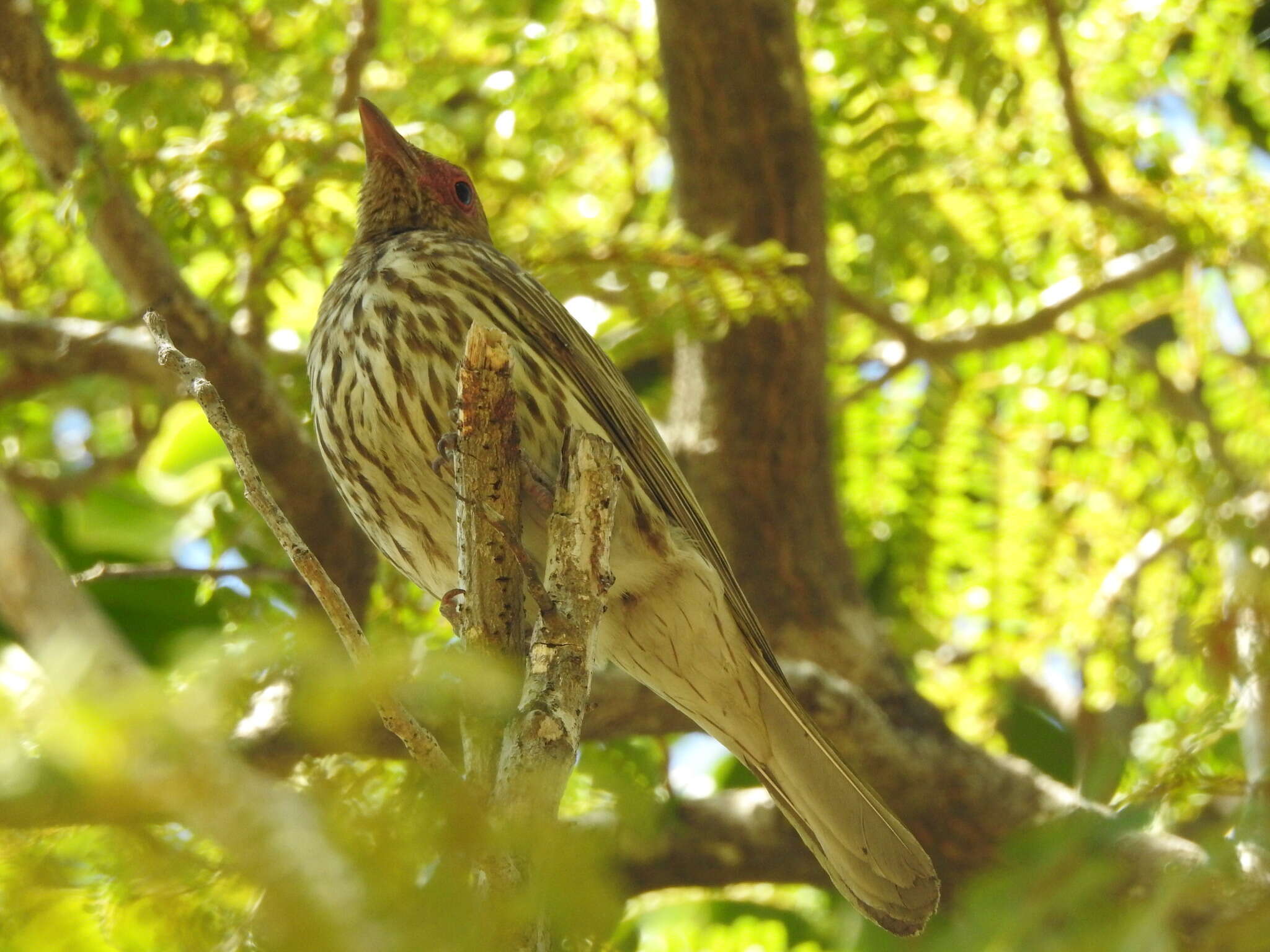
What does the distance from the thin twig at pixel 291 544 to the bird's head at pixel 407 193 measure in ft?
6.66

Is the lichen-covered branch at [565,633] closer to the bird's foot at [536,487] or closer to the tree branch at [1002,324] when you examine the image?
the bird's foot at [536,487]

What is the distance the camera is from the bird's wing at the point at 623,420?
10.9 ft

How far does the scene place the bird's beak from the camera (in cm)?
402

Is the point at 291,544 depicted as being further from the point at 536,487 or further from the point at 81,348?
the point at 81,348

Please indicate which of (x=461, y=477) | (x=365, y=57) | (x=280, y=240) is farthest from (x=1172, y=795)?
(x=365, y=57)

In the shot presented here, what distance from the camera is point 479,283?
344 cm

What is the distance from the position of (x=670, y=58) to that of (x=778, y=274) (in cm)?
103

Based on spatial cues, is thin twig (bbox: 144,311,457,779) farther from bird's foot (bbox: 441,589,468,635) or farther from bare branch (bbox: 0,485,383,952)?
bird's foot (bbox: 441,589,468,635)

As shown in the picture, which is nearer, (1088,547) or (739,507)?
(739,507)

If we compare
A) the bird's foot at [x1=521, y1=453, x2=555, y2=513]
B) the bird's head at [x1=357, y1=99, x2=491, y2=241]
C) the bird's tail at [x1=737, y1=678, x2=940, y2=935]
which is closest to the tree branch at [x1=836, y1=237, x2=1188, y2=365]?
the bird's head at [x1=357, y1=99, x2=491, y2=241]

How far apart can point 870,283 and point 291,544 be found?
3655mm

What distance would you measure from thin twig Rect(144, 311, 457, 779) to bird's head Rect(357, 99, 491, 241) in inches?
79.9

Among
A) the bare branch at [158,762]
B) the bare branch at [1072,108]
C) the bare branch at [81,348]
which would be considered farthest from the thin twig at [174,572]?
the bare branch at [1072,108]

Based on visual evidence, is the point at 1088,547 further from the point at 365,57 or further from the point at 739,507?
the point at 365,57
